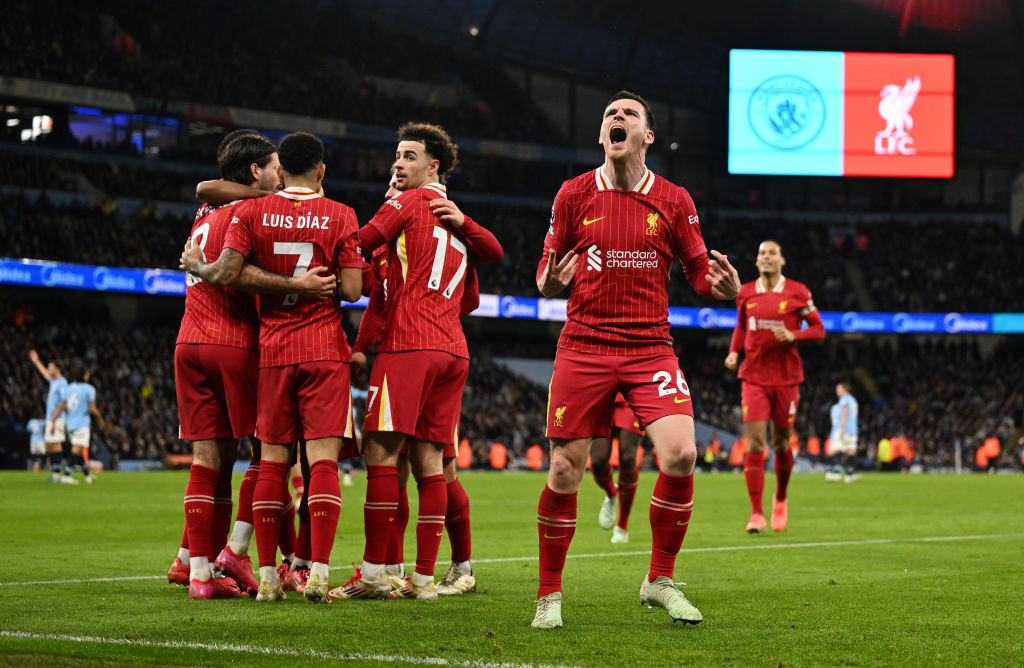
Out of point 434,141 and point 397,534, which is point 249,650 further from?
point 434,141

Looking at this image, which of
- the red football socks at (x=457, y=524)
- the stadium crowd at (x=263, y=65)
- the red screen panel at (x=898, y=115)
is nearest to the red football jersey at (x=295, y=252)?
the red football socks at (x=457, y=524)

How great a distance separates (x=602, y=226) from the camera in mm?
5719

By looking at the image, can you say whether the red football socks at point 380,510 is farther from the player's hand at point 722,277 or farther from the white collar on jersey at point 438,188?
the player's hand at point 722,277

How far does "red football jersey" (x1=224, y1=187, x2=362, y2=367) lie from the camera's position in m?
6.08

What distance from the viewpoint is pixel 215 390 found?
21.2ft

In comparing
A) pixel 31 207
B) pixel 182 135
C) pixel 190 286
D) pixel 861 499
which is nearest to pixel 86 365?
pixel 31 207

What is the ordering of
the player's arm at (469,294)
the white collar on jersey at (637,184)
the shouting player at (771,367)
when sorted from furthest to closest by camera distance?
the shouting player at (771,367)
the player's arm at (469,294)
the white collar on jersey at (637,184)

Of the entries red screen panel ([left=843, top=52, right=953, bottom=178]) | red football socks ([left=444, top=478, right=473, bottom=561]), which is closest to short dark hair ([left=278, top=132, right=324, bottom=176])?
red football socks ([left=444, top=478, right=473, bottom=561])

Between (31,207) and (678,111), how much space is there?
28521 millimetres

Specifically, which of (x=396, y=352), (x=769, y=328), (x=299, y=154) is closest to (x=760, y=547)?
(x=769, y=328)

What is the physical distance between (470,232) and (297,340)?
3.63ft

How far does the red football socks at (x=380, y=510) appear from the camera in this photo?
20.5 ft

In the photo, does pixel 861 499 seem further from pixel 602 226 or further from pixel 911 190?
pixel 911 190

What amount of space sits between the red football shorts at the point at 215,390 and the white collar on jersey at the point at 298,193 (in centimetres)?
85
